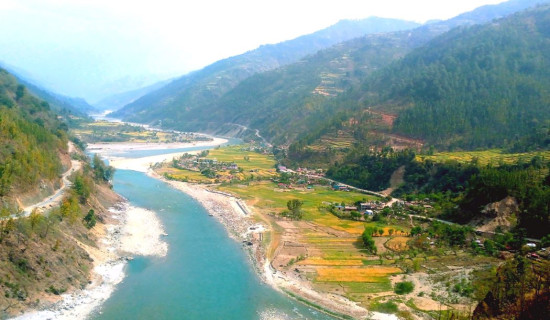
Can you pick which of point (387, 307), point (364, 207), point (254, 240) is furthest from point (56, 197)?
point (364, 207)

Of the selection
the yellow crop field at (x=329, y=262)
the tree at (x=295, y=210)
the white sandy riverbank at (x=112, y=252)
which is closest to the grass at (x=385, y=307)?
the yellow crop field at (x=329, y=262)

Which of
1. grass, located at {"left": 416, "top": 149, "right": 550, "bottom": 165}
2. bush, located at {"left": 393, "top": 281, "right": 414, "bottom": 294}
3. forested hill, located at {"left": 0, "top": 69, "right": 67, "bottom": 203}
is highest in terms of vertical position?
forested hill, located at {"left": 0, "top": 69, "right": 67, "bottom": 203}

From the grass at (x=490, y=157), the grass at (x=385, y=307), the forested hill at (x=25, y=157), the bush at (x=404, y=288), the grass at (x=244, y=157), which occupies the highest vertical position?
the forested hill at (x=25, y=157)

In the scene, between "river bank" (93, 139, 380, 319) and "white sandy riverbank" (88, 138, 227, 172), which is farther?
"white sandy riverbank" (88, 138, 227, 172)

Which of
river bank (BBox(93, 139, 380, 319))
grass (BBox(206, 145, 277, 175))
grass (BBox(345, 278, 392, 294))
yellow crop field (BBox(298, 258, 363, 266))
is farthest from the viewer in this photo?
grass (BBox(206, 145, 277, 175))

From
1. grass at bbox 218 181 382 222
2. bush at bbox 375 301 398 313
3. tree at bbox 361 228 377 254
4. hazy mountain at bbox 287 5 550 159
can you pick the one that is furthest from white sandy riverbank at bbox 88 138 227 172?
bush at bbox 375 301 398 313

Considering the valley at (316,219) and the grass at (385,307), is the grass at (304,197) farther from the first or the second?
the grass at (385,307)

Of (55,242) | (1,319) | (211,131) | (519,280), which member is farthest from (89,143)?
(519,280)

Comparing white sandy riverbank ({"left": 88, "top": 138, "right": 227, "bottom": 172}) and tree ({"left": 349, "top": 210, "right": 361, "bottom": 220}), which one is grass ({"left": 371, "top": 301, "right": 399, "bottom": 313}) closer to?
tree ({"left": 349, "top": 210, "right": 361, "bottom": 220})
